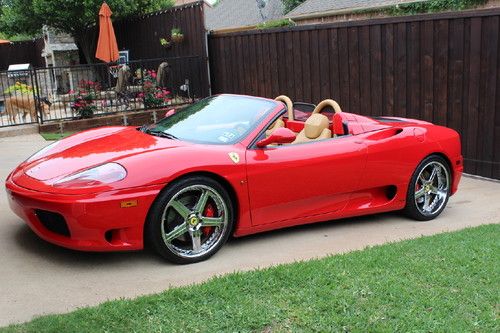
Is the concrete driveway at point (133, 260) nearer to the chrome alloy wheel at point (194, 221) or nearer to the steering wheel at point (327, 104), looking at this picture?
the chrome alloy wheel at point (194, 221)

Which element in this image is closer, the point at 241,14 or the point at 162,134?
the point at 162,134

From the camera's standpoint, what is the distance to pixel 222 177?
4754 millimetres

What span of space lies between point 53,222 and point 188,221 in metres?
1.03

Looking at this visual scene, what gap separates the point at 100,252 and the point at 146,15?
620 inches

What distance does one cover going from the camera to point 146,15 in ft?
63.5

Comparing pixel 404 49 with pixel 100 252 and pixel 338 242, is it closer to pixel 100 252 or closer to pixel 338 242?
pixel 338 242

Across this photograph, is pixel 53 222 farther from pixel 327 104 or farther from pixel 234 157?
pixel 327 104

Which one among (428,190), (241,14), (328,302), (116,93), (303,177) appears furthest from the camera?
(241,14)

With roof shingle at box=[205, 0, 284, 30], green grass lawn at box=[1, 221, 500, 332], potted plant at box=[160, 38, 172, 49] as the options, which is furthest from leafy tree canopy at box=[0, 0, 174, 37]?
green grass lawn at box=[1, 221, 500, 332]

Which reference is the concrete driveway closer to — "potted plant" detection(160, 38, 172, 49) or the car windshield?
the car windshield

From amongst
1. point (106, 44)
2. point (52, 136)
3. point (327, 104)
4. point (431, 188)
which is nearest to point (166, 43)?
point (106, 44)

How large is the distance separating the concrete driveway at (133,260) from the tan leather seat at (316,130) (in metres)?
0.87

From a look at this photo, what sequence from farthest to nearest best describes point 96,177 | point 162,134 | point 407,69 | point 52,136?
point 52,136 → point 407,69 → point 162,134 → point 96,177

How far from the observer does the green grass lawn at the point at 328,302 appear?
3.31m
